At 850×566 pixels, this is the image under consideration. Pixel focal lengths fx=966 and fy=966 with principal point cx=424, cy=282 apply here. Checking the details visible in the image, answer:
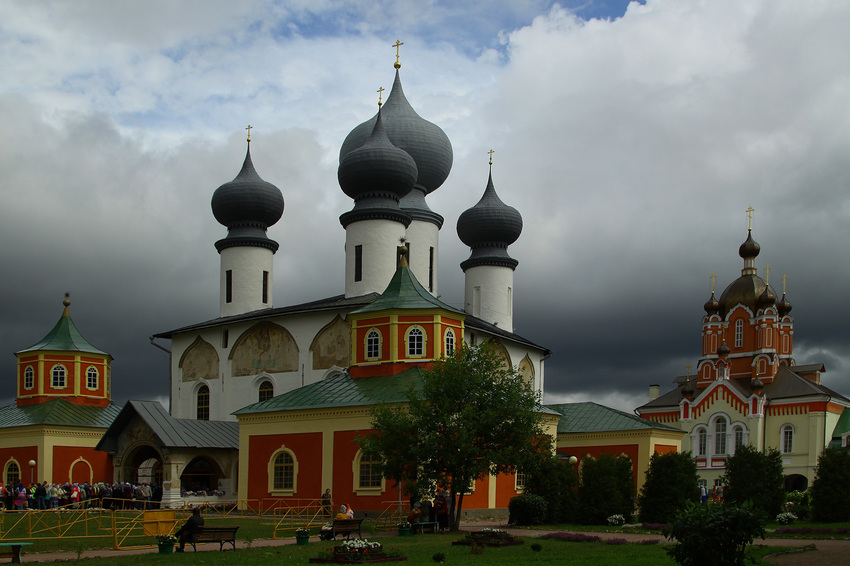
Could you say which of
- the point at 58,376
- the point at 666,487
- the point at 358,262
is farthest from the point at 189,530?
the point at 58,376

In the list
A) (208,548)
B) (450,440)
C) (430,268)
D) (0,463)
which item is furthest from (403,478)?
(0,463)

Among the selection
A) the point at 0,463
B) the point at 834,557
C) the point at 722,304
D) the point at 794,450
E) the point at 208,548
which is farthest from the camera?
the point at 722,304

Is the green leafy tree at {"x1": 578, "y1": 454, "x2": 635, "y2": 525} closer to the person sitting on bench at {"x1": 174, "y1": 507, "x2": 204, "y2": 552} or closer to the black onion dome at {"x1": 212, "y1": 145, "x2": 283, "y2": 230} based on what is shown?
the person sitting on bench at {"x1": 174, "y1": 507, "x2": 204, "y2": 552}

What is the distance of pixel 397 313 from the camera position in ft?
96.9

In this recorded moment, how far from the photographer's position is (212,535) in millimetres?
16625

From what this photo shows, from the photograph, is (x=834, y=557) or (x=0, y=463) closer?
(x=834, y=557)

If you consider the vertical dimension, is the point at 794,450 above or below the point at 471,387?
below

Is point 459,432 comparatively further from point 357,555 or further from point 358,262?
point 358,262

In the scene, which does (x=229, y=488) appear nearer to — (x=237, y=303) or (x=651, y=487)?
(x=237, y=303)

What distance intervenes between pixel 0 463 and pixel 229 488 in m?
11.3

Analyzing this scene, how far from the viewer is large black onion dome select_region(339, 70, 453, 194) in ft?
136

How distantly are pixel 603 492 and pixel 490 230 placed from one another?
757 inches

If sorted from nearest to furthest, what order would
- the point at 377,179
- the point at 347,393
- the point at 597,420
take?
1. the point at 347,393
2. the point at 597,420
3. the point at 377,179

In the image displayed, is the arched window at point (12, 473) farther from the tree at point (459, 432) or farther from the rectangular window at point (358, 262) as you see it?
the tree at point (459, 432)
